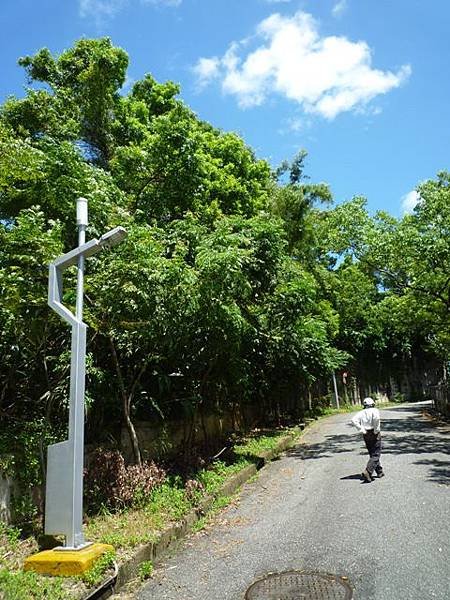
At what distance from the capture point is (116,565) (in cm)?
529

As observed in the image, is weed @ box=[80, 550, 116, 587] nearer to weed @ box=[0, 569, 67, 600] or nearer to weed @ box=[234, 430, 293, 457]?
weed @ box=[0, 569, 67, 600]

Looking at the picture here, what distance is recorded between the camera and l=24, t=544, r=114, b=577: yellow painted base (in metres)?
4.95

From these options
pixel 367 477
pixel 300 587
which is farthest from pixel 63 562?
pixel 367 477

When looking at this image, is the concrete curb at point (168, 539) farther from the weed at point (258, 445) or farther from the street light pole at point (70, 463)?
the weed at point (258, 445)

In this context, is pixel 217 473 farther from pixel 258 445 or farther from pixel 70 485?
pixel 70 485

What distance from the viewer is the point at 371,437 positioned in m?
9.90

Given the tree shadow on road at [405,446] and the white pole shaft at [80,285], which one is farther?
the tree shadow on road at [405,446]

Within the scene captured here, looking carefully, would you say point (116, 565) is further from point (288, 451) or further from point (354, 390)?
point (354, 390)

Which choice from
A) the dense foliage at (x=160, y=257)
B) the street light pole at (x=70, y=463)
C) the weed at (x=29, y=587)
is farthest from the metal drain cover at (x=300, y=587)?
the dense foliage at (x=160, y=257)

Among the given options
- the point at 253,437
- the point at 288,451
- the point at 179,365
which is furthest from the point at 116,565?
the point at 253,437

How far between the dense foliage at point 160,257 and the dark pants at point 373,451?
3.43 m

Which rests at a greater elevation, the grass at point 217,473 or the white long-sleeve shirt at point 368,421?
the white long-sleeve shirt at point 368,421

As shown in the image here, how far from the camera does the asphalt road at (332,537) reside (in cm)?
499

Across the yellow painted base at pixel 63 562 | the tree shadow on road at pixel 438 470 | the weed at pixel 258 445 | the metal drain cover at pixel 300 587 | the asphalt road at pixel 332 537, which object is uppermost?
the weed at pixel 258 445
